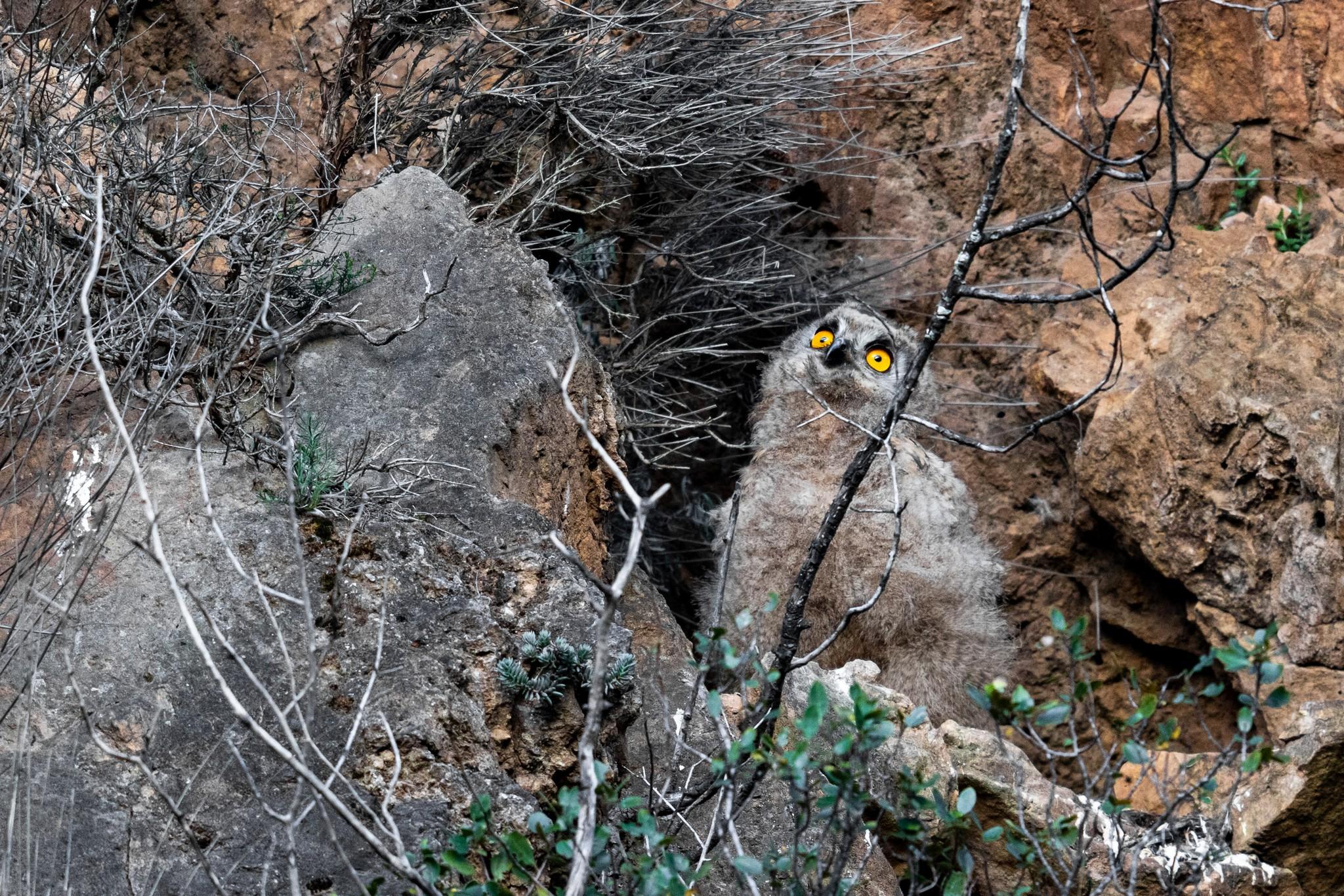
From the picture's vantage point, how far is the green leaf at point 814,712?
216 centimetres

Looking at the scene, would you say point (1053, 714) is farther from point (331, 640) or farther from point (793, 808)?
point (331, 640)

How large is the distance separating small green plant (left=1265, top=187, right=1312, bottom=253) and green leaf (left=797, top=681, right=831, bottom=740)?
3044 mm

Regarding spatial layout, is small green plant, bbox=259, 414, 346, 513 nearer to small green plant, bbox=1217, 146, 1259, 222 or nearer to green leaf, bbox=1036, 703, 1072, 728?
green leaf, bbox=1036, 703, 1072, 728

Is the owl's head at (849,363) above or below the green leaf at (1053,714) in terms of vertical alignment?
below

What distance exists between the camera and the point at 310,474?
10.5 ft

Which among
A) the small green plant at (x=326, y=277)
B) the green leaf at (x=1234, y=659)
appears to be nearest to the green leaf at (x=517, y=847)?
the green leaf at (x=1234, y=659)

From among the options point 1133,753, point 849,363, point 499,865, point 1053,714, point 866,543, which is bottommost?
point 866,543

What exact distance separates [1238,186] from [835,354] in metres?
1.54

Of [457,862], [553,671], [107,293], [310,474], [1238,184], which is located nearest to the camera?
[457,862]

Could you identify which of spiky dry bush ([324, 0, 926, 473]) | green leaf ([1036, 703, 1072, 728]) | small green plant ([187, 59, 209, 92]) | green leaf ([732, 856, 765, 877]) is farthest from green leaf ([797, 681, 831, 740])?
small green plant ([187, 59, 209, 92])

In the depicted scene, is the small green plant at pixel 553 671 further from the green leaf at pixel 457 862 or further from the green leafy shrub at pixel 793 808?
the green leaf at pixel 457 862

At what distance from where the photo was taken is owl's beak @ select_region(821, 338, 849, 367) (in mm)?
4949

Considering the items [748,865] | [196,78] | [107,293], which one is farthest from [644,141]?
[748,865]

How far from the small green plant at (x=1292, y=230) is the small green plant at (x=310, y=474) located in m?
3.18
